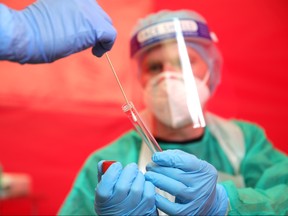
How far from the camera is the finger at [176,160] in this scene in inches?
34.3

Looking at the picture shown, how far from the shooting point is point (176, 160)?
879 mm

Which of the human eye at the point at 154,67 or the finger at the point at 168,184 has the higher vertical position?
the human eye at the point at 154,67

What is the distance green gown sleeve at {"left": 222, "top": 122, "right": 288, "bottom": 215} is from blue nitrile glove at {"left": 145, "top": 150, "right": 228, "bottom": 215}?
17 centimetres

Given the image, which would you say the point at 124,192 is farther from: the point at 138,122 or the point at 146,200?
the point at 138,122

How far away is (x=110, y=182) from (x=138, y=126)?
0.19 meters

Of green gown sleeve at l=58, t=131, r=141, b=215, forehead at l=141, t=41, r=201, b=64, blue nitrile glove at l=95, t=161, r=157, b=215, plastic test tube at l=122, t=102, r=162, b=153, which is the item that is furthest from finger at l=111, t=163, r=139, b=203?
forehead at l=141, t=41, r=201, b=64

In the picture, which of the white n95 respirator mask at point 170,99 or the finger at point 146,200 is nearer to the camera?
the finger at point 146,200

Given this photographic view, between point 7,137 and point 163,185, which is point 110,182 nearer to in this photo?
point 163,185

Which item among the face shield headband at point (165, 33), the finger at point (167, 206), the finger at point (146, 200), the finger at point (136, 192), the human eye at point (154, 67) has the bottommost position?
the finger at point (167, 206)

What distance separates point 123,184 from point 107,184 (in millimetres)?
34

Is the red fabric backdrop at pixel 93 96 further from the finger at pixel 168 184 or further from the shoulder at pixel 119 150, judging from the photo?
the finger at pixel 168 184

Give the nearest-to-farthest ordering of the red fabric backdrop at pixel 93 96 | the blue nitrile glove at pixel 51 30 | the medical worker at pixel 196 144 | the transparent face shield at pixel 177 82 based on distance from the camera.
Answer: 1. the blue nitrile glove at pixel 51 30
2. the medical worker at pixel 196 144
3. the transparent face shield at pixel 177 82
4. the red fabric backdrop at pixel 93 96

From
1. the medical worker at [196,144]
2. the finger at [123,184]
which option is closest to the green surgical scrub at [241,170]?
the medical worker at [196,144]

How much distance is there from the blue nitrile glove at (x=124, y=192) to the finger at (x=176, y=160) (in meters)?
0.05
